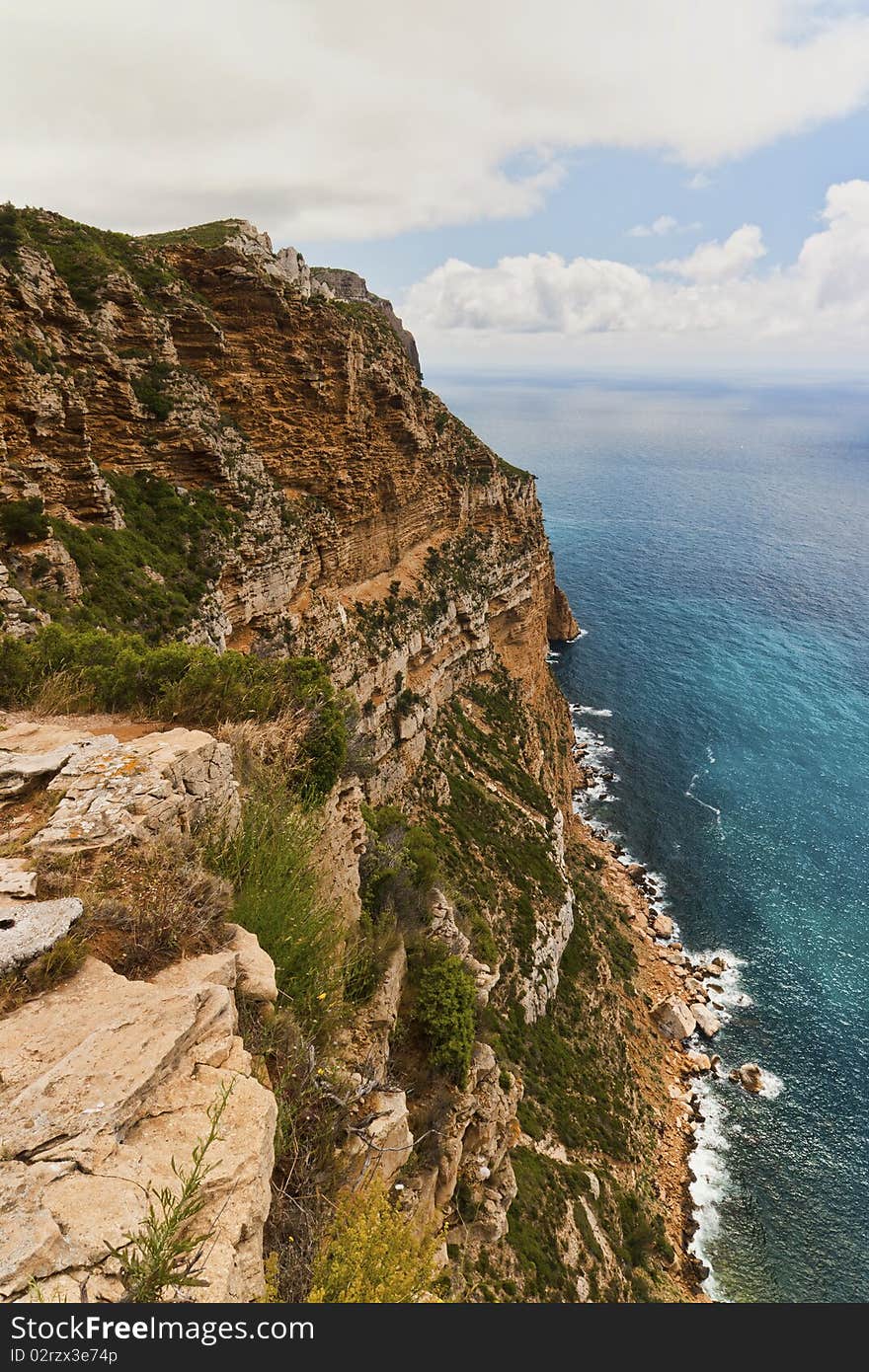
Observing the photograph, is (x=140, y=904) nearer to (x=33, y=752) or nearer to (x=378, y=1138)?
(x=33, y=752)

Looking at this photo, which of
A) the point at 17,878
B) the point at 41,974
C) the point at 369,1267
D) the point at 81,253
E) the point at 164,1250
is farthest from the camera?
the point at 81,253

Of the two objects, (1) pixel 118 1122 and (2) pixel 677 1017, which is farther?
(2) pixel 677 1017

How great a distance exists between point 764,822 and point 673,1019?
2779 centimetres

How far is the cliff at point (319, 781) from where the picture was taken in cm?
804

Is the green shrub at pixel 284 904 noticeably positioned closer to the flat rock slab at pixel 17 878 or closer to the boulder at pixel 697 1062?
the flat rock slab at pixel 17 878

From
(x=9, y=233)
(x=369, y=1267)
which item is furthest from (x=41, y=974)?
(x=9, y=233)

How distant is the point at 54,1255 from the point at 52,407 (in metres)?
31.5

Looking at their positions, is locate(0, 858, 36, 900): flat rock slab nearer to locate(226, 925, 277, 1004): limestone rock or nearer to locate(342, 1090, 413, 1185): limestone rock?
locate(226, 925, 277, 1004): limestone rock

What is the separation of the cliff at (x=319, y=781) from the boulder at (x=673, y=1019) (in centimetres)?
131

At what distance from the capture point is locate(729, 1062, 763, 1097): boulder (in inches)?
1708

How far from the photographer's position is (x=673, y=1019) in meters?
46.2

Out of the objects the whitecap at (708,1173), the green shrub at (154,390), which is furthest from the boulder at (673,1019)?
the green shrub at (154,390)
